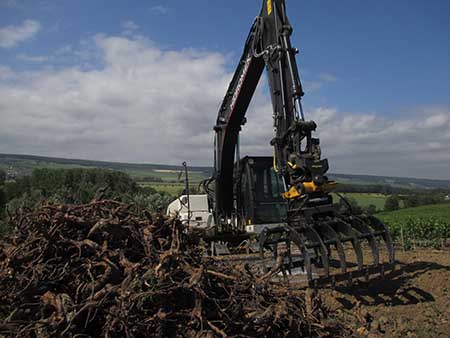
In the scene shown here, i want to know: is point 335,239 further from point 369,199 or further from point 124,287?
point 369,199

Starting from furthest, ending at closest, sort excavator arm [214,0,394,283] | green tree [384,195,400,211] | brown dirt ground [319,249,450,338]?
green tree [384,195,400,211]
excavator arm [214,0,394,283]
brown dirt ground [319,249,450,338]

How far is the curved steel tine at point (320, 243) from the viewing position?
5.13 m

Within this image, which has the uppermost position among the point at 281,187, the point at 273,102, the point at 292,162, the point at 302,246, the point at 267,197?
the point at 273,102

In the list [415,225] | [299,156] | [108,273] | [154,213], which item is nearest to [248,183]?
[299,156]

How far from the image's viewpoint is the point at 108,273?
3420mm

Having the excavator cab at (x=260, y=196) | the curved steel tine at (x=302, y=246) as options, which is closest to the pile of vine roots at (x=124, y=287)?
the curved steel tine at (x=302, y=246)

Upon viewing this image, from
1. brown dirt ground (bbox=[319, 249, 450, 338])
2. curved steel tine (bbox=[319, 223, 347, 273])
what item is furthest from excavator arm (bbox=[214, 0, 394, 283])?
brown dirt ground (bbox=[319, 249, 450, 338])

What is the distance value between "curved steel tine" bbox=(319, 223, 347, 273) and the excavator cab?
137 inches

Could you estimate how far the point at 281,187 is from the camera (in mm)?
9484

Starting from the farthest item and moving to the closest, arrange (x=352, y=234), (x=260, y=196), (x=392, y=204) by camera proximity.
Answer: (x=392, y=204) < (x=260, y=196) < (x=352, y=234)

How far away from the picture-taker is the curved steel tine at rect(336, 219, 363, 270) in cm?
537

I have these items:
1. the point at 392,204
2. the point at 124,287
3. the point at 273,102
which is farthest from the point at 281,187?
the point at 392,204

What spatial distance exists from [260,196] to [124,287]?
6.17 m

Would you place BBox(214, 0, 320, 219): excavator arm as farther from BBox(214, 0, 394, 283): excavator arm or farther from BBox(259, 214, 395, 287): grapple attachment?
BBox(259, 214, 395, 287): grapple attachment
